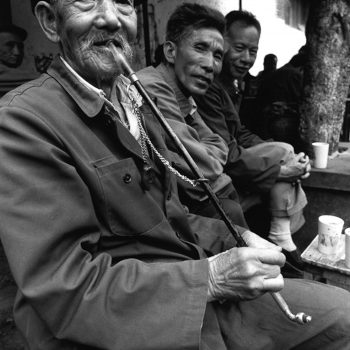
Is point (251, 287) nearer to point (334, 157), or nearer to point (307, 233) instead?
point (307, 233)

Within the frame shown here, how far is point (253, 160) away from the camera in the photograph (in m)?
3.14

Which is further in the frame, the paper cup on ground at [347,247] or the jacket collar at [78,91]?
the paper cup on ground at [347,247]

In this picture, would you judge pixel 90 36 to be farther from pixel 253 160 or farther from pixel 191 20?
pixel 253 160

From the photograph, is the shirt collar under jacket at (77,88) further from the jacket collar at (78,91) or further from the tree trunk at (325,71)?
the tree trunk at (325,71)

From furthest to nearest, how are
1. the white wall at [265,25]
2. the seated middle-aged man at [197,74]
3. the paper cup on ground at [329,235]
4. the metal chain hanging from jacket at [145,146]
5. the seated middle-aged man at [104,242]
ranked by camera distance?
1. the white wall at [265,25]
2. the seated middle-aged man at [197,74]
3. the paper cup on ground at [329,235]
4. the metal chain hanging from jacket at [145,146]
5. the seated middle-aged man at [104,242]

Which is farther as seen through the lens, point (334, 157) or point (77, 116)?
point (334, 157)

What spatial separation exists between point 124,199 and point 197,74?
5.51 ft

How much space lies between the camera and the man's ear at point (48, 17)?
1.62 metres

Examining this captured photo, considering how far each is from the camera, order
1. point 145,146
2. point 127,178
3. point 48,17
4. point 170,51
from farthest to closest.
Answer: point 170,51 < point 145,146 < point 48,17 < point 127,178

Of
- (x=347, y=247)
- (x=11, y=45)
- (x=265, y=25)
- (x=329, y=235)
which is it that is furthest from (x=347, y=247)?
(x=265, y=25)

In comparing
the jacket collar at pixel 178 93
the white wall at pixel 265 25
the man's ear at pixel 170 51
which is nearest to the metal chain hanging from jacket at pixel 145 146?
the jacket collar at pixel 178 93

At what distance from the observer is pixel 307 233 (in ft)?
13.4

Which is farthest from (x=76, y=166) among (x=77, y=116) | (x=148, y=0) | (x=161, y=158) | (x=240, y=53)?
(x=148, y=0)

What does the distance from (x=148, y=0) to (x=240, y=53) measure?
240 centimetres
